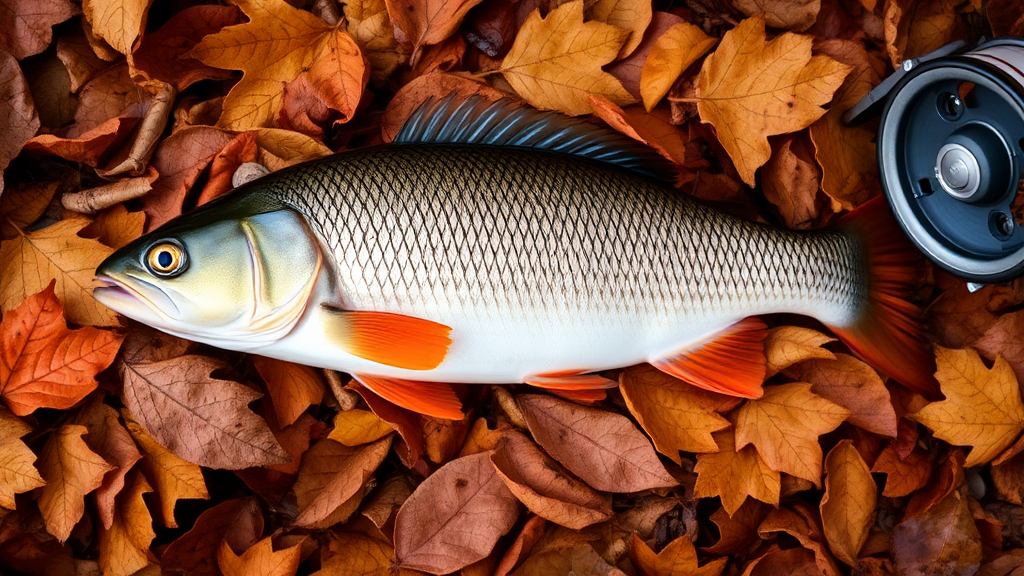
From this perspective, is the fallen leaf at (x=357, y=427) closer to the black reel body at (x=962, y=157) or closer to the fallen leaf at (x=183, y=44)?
the fallen leaf at (x=183, y=44)

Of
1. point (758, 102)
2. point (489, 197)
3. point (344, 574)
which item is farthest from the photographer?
point (758, 102)

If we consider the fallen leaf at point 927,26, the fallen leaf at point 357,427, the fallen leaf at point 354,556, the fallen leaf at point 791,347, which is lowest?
the fallen leaf at point 354,556

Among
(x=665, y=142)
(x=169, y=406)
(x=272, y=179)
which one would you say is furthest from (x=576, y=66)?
(x=169, y=406)

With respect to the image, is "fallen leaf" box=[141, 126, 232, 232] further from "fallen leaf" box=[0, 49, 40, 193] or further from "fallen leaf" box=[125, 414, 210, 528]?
"fallen leaf" box=[125, 414, 210, 528]

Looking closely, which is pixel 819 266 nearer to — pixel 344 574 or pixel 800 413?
pixel 800 413

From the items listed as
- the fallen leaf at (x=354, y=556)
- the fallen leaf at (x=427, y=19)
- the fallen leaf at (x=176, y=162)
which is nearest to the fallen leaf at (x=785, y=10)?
the fallen leaf at (x=427, y=19)

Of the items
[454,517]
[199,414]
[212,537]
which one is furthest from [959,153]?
[212,537]
